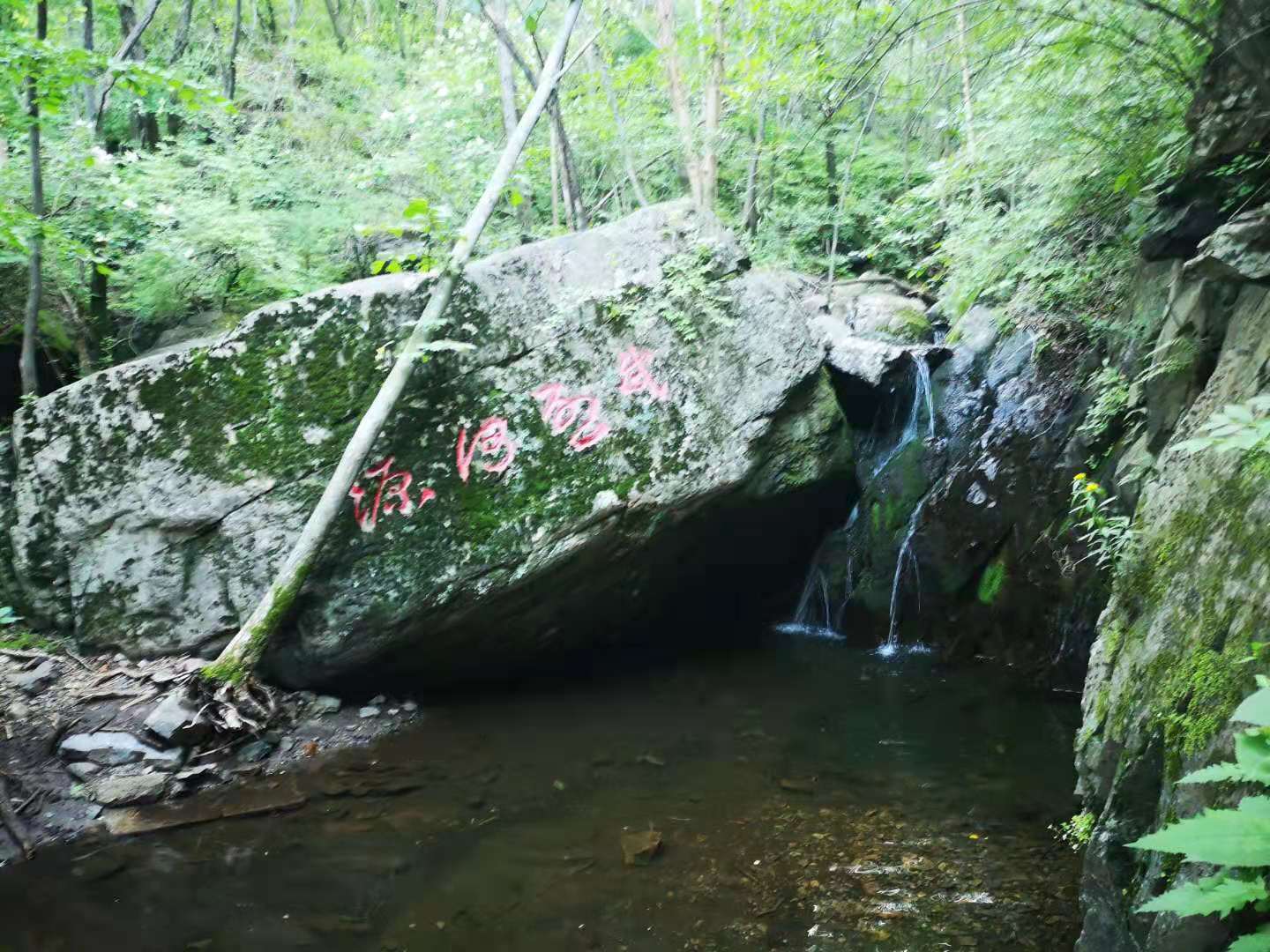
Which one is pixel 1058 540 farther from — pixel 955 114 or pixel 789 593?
pixel 955 114

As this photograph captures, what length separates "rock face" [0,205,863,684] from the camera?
7.00 metres

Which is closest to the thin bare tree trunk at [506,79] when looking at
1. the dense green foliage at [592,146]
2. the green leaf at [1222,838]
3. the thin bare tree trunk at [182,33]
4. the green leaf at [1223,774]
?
the dense green foliage at [592,146]

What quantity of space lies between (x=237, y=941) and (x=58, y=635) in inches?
175

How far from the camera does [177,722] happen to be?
6.09 metres

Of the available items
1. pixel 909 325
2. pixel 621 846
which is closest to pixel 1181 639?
pixel 621 846

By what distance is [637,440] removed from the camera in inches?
288

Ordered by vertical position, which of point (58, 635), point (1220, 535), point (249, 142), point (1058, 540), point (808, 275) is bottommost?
point (58, 635)

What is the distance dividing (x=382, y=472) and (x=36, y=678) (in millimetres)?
3161

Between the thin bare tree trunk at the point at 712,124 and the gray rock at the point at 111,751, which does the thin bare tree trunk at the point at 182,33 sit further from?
the gray rock at the point at 111,751

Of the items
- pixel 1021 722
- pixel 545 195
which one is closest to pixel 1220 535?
pixel 1021 722

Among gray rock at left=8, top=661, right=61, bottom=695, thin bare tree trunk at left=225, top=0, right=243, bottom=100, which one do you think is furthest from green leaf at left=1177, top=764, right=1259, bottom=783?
thin bare tree trunk at left=225, top=0, right=243, bottom=100

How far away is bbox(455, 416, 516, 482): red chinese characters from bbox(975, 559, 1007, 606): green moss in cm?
487

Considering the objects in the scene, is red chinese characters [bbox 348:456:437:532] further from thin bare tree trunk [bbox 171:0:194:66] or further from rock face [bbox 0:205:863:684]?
thin bare tree trunk [bbox 171:0:194:66]

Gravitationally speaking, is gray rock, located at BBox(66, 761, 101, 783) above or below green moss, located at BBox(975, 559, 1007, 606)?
below
